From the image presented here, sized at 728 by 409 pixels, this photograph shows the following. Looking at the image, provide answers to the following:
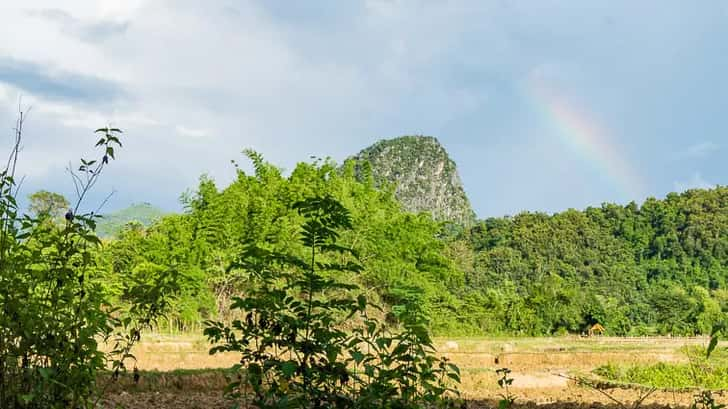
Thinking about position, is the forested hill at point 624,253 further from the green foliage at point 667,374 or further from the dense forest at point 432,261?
the green foliage at point 667,374

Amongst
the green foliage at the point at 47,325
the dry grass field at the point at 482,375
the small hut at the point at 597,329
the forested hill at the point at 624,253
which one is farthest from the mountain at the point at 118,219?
the forested hill at the point at 624,253

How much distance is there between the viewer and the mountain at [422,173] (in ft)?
342

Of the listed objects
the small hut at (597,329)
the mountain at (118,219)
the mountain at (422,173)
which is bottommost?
the small hut at (597,329)

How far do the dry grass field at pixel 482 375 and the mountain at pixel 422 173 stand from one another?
79790mm

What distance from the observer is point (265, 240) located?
24.9 meters

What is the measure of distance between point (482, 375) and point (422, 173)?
9384 centimetres

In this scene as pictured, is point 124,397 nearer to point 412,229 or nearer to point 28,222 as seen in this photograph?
point 28,222

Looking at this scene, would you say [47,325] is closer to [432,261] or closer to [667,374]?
[667,374]

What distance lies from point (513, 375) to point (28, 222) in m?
11.8

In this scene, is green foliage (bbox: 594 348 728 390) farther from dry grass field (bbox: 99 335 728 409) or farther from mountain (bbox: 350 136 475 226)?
mountain (bbox: 350 136 475 226)

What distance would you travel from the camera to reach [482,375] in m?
12.6

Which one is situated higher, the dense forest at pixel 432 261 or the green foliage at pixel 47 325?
the dense forest at pixel 432 261

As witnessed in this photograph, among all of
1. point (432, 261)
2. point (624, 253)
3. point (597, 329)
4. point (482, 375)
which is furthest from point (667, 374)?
point (624, 253)

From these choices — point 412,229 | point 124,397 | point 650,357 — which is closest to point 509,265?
point 412,229
